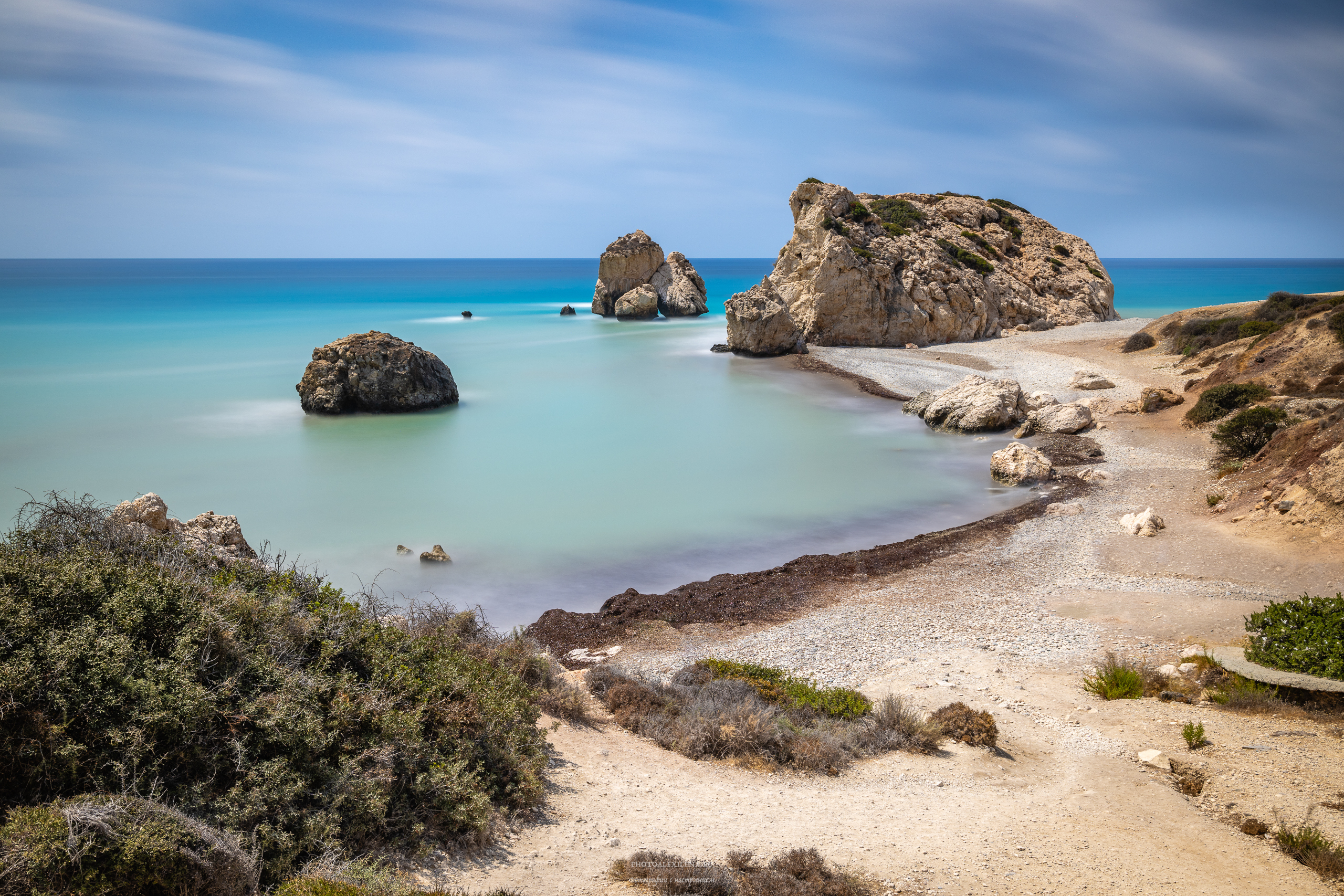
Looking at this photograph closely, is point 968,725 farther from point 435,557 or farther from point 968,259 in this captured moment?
point 968,259

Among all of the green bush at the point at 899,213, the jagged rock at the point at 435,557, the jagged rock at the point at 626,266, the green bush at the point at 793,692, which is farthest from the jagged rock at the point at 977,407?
the jagged rock at the point at 626,266

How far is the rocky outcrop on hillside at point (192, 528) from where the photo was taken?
712 centimetres

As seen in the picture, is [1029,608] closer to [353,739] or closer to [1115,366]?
[353,739]

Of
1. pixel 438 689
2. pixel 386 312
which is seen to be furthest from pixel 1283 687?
pixel 386 312

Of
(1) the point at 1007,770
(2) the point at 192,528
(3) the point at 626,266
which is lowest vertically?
(1) the point at 1007,770

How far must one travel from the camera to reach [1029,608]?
1045 cm

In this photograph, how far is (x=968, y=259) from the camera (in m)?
44.8

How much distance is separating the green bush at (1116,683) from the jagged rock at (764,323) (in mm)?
33154

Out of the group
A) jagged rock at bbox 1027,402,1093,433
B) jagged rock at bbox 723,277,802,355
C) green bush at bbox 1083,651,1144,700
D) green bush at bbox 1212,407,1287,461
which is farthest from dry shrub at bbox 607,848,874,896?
jagged rock at bbox 723,277,802,355

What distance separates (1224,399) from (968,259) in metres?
27.7

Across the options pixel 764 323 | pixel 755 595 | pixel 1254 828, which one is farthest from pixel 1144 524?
pixel 764 323

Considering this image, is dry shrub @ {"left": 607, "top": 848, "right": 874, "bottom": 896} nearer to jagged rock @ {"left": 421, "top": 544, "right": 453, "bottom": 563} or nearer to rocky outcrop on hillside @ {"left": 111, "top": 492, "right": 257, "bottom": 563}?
rocky outcrop on hillside @ {"left": 111, "top": 492, "right": 257, "bottom": 563}

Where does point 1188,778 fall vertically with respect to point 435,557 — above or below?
above

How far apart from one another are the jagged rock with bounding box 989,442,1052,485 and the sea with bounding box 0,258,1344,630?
0.57 metres
